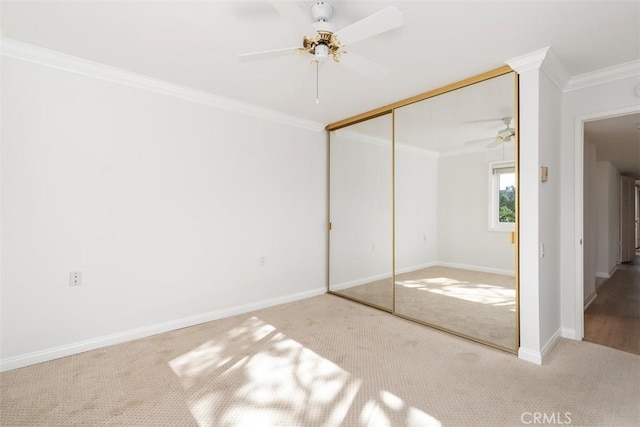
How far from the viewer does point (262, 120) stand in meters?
3.85

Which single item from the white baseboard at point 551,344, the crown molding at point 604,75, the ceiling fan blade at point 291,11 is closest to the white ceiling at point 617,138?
the crown molding at point 604,75

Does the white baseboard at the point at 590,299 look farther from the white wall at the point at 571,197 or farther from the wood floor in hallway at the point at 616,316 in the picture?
the white wall at the point at 571,197

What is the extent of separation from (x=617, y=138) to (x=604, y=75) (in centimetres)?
214

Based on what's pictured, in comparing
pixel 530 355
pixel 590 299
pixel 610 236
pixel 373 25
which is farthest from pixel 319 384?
pixel 610 236

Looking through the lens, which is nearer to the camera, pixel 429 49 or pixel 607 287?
pixel 429 49

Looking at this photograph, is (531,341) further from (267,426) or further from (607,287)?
Result: (607,287)

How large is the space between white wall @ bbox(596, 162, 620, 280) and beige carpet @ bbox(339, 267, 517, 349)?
4064 mm

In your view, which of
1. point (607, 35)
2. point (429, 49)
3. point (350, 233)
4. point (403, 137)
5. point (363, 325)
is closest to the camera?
point (607, 35)

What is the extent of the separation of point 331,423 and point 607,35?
321 cm

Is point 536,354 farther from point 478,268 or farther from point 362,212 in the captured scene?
point 362,212

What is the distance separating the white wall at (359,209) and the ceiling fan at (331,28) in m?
1.79

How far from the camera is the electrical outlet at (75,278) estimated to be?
262cm

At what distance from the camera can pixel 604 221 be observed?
5.70 meters

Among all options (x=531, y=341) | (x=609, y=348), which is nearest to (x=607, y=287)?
(x=609, y=348)
